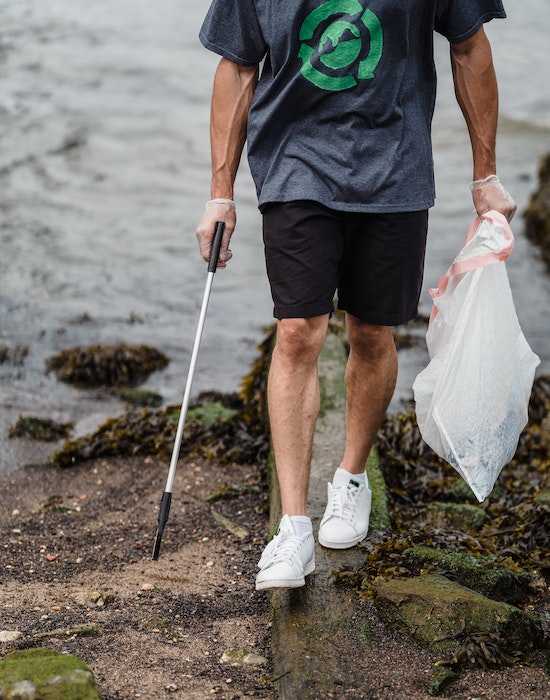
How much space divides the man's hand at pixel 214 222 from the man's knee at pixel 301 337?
408mm

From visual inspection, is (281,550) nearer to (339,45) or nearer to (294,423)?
(294,423)

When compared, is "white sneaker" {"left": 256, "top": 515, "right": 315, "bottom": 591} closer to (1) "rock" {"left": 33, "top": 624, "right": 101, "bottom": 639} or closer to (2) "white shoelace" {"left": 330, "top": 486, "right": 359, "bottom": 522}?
(2) "white shoelace" {"left": 330, "top": 486, "right": 359, "bottom": 522}

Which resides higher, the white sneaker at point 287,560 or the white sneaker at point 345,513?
the white sneaker at point 287,560

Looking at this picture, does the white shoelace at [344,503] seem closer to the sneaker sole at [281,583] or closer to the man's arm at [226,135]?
the sneaker sole at [281,583]

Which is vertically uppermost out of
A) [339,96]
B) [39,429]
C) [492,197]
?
[339,96]

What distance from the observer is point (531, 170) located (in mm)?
12492

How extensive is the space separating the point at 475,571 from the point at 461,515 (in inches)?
34.3

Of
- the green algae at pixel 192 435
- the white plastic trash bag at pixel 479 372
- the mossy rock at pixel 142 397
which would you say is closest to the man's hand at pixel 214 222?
the white plastic trash bag at pixel 479 372

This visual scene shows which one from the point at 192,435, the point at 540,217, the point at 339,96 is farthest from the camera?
the point at 540,217

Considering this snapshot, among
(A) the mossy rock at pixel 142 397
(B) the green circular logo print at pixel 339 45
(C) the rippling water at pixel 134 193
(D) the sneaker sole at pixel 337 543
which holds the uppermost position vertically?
(B) the green circular logo print at pixel 339 45

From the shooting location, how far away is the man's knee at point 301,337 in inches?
126

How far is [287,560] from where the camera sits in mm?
3182

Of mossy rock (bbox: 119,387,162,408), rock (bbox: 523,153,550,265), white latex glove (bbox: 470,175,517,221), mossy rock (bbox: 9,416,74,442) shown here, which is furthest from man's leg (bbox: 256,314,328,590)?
rock (bbox: 523,153,550,265)

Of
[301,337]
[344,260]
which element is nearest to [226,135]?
[344,260]
